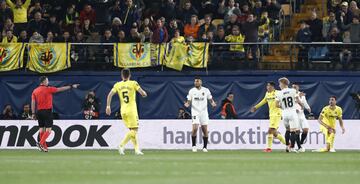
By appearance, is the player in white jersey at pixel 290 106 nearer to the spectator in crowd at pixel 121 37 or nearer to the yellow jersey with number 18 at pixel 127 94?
the yellow jersey with number 18 at pixel 127 94

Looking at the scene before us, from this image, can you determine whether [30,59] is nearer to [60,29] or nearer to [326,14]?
[60,29]

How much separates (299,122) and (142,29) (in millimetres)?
8765

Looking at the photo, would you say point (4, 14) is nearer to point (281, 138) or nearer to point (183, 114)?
point (183, 114)

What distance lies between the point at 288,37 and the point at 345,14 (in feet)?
9.10

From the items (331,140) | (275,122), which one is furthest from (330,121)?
(275,122)

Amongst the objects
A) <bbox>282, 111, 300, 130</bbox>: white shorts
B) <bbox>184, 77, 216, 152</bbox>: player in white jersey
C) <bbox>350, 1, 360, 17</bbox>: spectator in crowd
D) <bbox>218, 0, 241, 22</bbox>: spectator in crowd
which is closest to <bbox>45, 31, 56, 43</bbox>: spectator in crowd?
<bbox>218, 0, 241, 22</bbox>: spectator in crowd

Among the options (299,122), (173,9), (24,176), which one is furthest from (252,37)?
(24,176)

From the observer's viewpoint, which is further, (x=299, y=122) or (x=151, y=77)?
(x=151, y=77)

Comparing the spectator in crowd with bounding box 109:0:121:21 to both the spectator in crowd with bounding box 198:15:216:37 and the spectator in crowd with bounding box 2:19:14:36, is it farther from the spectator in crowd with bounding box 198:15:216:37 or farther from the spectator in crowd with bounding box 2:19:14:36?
the spectator in crowd with bounding box 2:19:14:36

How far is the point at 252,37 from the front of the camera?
35094 mm

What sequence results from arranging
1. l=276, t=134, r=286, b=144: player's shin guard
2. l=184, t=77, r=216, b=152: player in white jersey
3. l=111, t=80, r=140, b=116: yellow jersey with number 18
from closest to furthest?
l=111, t=80, r=140, b=116: yellow jersey with number 18 < l=184, t=77, r=216, b=152: player in white jersey < l=276, t=134, r=286, b=144: player's shin guard

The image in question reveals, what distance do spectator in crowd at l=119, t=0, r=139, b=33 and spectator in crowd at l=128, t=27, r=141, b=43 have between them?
31cm

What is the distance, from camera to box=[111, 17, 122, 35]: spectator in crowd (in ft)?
117

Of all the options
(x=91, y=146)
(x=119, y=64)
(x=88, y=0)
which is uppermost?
(x=88, y=0)
